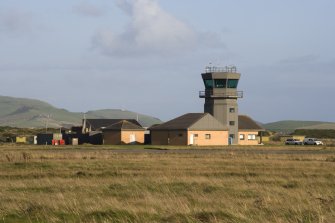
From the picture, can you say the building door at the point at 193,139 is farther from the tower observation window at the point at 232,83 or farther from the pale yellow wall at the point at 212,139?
→ the tower observation window at the point at 232,83

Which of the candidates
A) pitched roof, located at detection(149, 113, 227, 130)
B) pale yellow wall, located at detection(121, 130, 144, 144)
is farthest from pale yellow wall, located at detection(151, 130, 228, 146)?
pale yellow wall, located at detection(121, 130, 144, 144)

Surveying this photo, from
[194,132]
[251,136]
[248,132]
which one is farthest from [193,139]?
[251,136]

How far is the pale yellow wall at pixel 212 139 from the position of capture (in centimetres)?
8606

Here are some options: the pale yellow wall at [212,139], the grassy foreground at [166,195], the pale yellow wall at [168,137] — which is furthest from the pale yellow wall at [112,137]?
the grassy foreground at [166,195]

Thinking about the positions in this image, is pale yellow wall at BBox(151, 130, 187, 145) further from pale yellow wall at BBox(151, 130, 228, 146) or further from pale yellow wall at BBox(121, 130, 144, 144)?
pale yellow wall at BBox(121, 130, 144, 144)

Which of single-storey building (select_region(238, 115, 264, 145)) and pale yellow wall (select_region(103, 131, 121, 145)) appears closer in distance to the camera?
pale yellow wall (select_region(103, 131, 121, 145))

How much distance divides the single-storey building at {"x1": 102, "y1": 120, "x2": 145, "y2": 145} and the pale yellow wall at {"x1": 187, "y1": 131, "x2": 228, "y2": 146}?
33.1 feet

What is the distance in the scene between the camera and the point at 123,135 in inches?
3600

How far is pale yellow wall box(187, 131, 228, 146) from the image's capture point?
3388 inches

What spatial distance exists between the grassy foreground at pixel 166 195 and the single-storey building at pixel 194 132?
49822 millimetres

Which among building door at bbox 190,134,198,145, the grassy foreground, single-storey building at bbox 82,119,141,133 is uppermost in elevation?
single-storey building at bbox 82,119,141,133

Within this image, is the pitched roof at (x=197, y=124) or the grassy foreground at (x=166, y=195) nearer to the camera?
the grassy foreground at (x=166, y=195)

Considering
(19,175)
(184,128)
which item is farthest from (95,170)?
(184,128)

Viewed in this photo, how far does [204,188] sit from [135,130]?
Answer: 2762 inches
